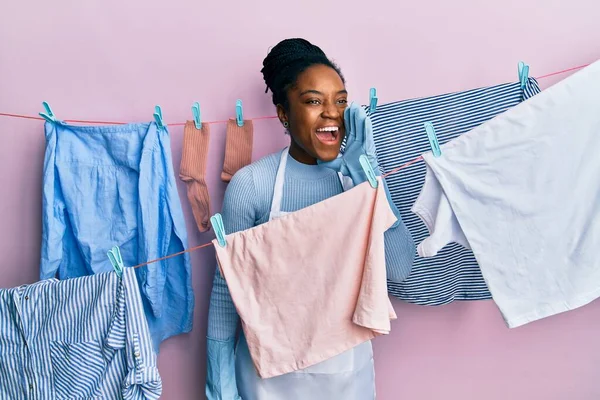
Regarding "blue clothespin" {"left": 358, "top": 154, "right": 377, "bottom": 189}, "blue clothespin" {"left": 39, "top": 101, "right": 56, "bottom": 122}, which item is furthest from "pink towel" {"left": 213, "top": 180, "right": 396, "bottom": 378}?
"blue clothespin" {"left": 39, "top": 101, "right": 56, "bottom": 122}

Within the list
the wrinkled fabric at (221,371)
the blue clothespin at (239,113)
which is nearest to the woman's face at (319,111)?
the blue clothespin at (239,113)

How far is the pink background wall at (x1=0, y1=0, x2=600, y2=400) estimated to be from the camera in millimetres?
1291

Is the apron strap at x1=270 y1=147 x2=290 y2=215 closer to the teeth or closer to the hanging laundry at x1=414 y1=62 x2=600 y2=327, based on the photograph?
the teeth

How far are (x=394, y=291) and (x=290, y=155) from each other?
45cm

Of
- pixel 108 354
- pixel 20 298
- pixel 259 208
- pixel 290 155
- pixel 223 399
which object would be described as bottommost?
pixel 223 399

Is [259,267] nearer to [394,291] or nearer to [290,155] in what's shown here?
[290,155]

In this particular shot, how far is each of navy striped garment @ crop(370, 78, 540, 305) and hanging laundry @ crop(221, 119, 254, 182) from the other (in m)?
0.32

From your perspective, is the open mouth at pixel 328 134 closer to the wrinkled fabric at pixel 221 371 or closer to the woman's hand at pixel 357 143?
the woman's hand at pixel 357 143

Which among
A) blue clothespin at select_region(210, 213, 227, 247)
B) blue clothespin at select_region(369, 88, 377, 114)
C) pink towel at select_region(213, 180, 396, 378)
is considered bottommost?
pink towel at select_region(213, 180, 396, 378)

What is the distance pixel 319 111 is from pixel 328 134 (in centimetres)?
5

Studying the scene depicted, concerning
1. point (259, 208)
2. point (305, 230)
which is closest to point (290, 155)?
point (259, 208)

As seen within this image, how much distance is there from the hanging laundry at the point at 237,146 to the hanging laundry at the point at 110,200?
146mm

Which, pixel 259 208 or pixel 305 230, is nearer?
pixel 305 230

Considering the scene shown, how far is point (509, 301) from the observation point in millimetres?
980
